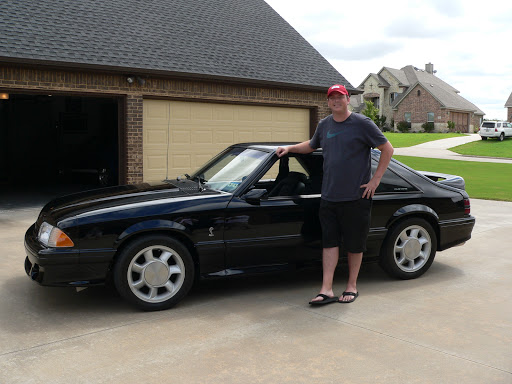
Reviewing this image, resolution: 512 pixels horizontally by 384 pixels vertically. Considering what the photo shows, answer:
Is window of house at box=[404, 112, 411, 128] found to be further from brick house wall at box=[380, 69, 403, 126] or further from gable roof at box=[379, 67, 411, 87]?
gable roof at box=[379, 67, 411, 87]

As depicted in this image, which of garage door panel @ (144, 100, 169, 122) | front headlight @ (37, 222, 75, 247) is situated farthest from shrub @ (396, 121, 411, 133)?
front headlight @ (37, 222, 75, 247)

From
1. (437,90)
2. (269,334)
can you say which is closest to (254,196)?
(269,334)

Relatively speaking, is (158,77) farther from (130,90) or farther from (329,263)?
(329,263)

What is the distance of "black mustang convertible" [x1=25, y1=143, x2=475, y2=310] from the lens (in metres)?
4.64

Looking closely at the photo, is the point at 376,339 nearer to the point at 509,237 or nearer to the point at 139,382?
the point at 139,382

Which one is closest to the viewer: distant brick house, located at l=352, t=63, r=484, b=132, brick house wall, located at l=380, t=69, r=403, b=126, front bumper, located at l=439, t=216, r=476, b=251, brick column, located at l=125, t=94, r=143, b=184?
front bumper, located at l=439, t=216, r=476, b=251

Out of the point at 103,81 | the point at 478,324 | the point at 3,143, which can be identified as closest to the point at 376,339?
the point at 478,324

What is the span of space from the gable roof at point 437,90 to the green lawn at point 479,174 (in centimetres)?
3430

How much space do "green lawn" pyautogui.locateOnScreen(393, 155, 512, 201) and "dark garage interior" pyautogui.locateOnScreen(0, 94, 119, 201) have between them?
10700 mm

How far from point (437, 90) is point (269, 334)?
218 feet

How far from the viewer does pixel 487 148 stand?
4028 centimetres

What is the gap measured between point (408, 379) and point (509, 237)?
224 inches

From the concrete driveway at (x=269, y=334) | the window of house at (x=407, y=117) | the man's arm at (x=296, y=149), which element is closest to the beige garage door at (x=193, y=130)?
the concrete driveway at (x=269, y=334)

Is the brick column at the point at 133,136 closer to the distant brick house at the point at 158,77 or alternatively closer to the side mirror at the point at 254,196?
the distant brick house at the point at 158,77
